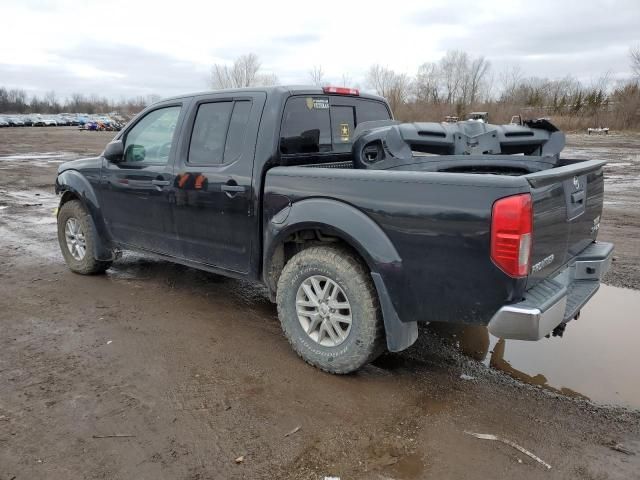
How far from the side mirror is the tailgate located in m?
3.92

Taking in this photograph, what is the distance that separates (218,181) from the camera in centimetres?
416

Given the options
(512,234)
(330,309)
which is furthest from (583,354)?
(330,309)

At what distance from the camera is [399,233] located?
3115mm

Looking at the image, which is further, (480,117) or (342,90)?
(480,117)

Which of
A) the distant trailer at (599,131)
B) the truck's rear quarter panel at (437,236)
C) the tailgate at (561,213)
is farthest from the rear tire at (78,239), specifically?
the distant trailer at (599,131)

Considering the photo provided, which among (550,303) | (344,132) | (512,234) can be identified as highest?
(344,132)

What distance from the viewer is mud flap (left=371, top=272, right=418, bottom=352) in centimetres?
325

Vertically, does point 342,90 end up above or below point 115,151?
above

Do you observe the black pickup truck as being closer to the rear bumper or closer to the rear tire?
the rear bumper

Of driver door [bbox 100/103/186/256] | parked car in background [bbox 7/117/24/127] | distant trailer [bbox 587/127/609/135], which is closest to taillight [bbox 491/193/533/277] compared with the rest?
driver door [bbox 100/103/186/256]

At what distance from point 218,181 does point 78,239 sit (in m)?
2.56

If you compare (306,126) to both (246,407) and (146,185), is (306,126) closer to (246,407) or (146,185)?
(146,185)

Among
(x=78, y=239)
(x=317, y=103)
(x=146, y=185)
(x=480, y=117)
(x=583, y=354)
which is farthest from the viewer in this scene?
(x=78, y=239)

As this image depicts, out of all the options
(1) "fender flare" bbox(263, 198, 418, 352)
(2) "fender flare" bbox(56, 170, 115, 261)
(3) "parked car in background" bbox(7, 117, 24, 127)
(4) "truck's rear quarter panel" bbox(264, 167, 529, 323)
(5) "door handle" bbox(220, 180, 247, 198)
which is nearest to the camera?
(4) "truck's rear quarter panel" bbox(264, 167, 529, 323)
